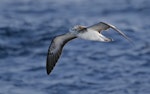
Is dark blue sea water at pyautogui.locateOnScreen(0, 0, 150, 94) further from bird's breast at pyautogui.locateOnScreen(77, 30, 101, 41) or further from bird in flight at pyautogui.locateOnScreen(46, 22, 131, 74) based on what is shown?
bird's breast at pyautogui.locateOnScreen(77, 30, 101, 41)

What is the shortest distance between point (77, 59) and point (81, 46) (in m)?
1.06

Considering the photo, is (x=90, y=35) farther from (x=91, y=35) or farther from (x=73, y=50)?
(x=73, y=50)

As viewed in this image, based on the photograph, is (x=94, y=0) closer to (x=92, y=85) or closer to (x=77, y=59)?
(x=77, y=59)

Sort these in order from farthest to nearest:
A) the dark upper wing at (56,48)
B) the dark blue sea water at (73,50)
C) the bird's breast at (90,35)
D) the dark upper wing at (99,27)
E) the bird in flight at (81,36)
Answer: the dark blue sea water at (73,50)
the dark upper wing at (56,48)
the dark upper wing at (99,27)
the bird's breast at (90,35)
the bird in flight at (81,36)

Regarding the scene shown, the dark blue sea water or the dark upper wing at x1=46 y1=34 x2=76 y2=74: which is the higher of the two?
the dark blue sea water

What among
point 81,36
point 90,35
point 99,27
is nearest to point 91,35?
point 90,35

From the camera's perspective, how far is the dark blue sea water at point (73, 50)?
58.7 feet

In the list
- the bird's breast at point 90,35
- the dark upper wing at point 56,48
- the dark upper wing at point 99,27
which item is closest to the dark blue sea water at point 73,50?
the dark upper wing at point 56,48

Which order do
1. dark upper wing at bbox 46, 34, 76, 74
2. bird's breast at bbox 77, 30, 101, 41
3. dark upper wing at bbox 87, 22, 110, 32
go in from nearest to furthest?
bird's breast at bbox 77, 30, 101, 41 < dark upper wing at bbox 87, 22, 110, 32 < dark upper wing at bbox 46, 34, 76, 74

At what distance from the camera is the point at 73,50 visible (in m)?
20.6

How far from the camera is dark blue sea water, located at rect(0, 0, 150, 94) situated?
17906mm

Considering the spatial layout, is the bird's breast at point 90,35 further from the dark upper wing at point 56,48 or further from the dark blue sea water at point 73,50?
the dark blue sea water at point 73,50

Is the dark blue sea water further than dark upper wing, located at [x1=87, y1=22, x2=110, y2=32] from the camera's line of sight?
Yes

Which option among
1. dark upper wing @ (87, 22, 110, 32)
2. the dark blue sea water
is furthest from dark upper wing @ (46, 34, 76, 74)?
the dark blue sea water
